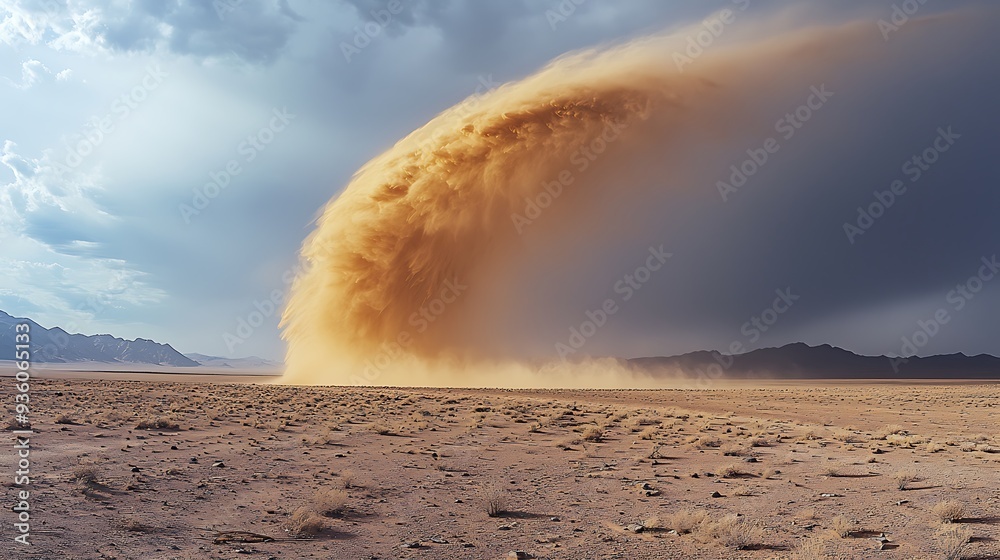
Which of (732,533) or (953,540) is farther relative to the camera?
(732,533)

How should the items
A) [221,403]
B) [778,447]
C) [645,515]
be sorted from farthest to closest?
[221,403] → [778,447] → [645,515]

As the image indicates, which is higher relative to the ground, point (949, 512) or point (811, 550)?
point (949, 512)

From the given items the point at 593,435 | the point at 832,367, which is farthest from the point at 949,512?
the point at 832,367

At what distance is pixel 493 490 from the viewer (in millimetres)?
11172

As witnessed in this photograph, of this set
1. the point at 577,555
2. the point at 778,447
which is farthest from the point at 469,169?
the point at 577,555

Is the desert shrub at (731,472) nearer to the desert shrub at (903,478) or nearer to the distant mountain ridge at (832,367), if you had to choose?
the desert shrub at (903,478)

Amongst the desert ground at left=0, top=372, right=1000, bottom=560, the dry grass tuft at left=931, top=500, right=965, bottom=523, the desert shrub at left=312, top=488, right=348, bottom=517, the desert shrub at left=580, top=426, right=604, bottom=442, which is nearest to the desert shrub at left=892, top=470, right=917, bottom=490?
the desert ground at left=0, top=372, right=1000, bottom=560

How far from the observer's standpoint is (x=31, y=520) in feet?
29.0

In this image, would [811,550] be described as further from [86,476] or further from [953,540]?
[86,476]

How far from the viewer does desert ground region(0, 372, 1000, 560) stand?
852 cm

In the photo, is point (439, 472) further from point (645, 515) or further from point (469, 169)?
point (469, 169)

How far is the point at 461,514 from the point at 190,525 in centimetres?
425

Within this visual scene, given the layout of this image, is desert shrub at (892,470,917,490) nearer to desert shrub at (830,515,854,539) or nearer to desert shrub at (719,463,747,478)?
desert shrub at (719,463,747,478)

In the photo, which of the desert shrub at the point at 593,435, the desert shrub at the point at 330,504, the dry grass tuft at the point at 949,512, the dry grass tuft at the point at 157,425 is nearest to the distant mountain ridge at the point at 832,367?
the desert shrub at the point at 593,435
